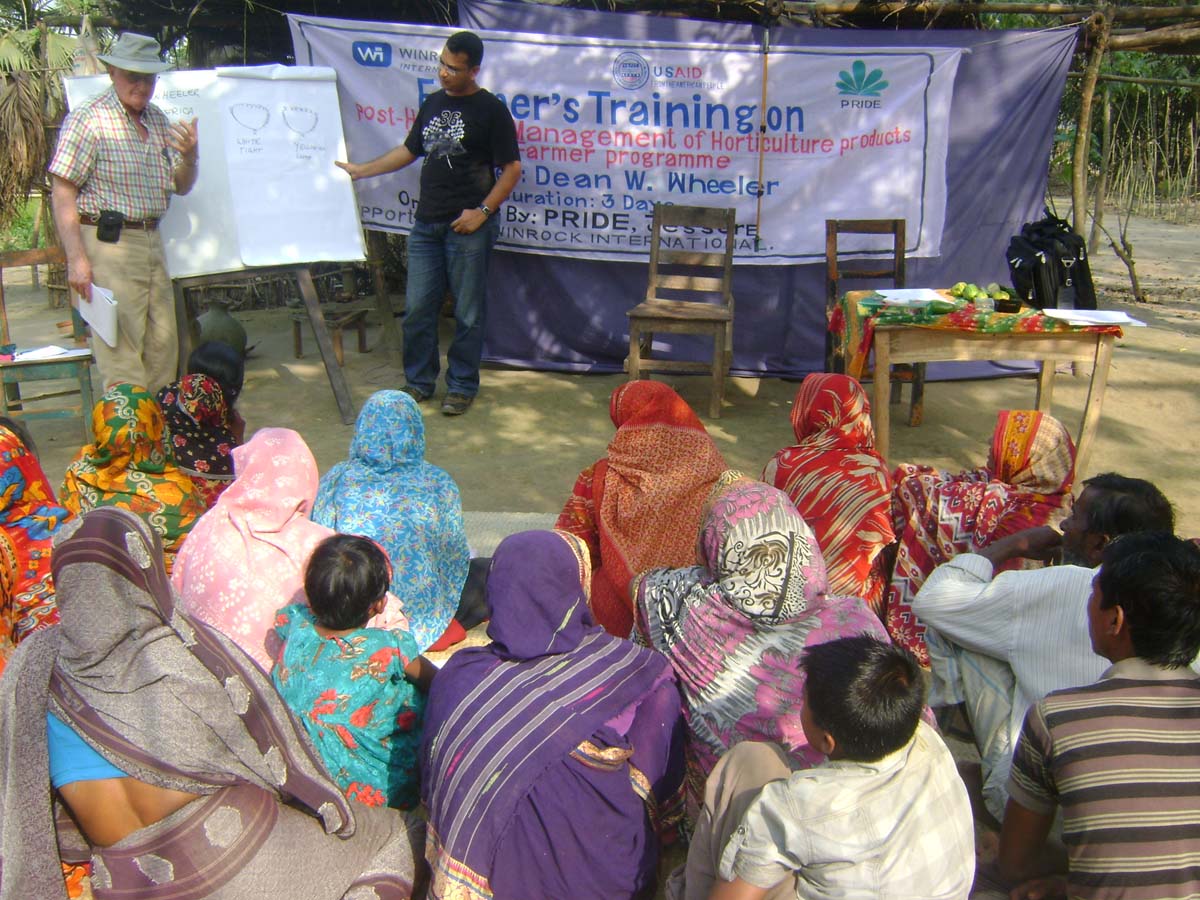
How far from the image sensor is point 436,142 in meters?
5.86

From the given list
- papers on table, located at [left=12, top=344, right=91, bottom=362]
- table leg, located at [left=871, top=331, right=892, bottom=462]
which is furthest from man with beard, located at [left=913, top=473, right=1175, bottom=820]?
papers on table, located at [left=12, top=344, right=91, bottom=362]

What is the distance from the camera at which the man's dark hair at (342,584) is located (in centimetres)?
238

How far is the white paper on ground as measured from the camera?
4820 millimetres

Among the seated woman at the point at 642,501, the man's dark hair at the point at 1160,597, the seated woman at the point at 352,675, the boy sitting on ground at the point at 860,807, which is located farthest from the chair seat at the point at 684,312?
the boy sitting on ground at the point at 860,807

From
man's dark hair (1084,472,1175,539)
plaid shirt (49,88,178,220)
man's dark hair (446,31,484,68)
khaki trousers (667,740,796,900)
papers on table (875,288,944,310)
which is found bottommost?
khaki trousers (667,740,796,900)

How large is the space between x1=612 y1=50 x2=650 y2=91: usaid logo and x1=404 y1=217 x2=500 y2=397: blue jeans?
124 centimetres

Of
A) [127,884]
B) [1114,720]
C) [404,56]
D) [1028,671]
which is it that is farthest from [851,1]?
[127,884]

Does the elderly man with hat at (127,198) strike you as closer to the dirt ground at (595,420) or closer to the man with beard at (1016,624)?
the dirt ground at (595,420)

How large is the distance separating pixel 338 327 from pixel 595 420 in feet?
6.81

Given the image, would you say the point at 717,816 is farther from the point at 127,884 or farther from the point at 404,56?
the point at 404,56

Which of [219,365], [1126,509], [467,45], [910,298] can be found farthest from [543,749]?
[467,45]

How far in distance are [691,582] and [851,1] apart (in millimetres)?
5344

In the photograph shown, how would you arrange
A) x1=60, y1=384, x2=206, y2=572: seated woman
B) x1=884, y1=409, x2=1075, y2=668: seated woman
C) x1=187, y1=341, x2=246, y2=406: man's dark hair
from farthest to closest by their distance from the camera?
x1=187, y1=341, x2=246, y2=406: man's dark hair
x1=60, y1=384, x2=206, y2=572: seated woman
x1=884, y1=409, x2=1075, y2=668: seated woman

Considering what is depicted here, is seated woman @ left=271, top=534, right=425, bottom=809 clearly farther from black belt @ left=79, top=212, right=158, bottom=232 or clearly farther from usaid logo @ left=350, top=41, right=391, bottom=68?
usaid logo @ left=350, top=41, right=391, bottom=68
